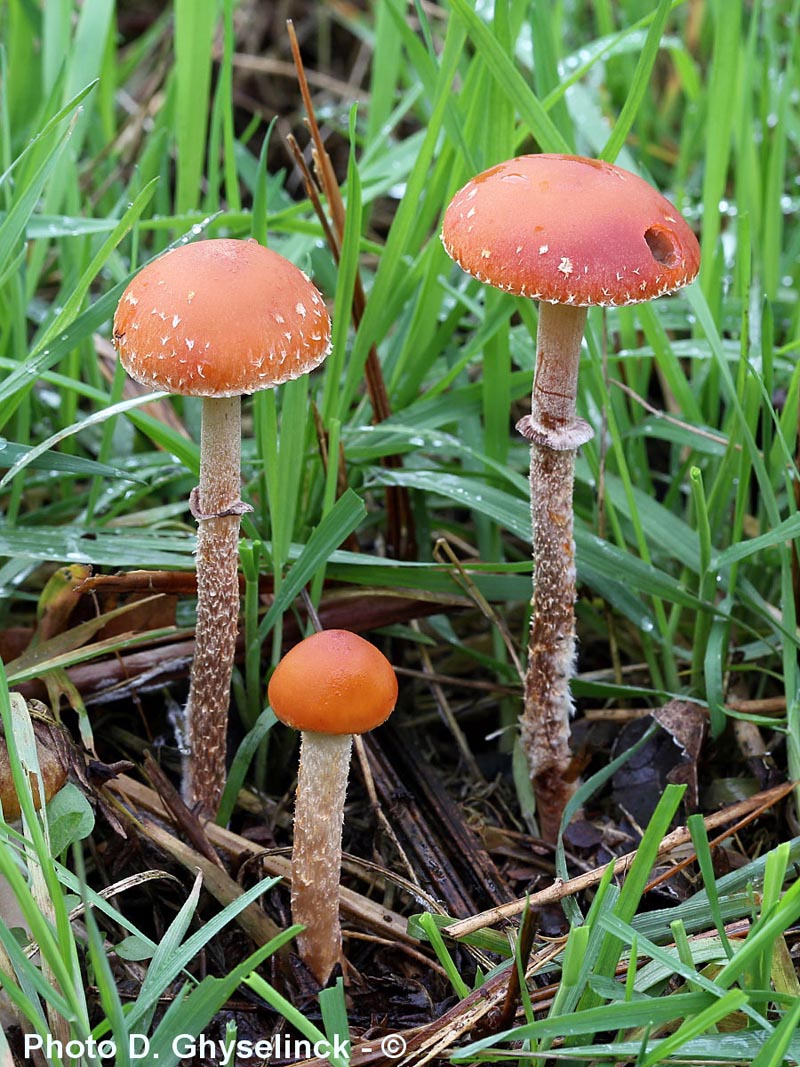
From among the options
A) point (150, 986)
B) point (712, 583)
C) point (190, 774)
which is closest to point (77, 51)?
point (190, 774)

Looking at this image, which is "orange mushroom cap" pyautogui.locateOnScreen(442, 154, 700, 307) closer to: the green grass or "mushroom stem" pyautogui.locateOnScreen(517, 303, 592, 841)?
"mushroom stem" pyautogui.locateOnScreen(517, 303, 592, 841)

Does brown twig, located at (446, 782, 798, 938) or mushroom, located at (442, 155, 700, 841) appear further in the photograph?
brown twig, located at (446, 782, 798, 938)

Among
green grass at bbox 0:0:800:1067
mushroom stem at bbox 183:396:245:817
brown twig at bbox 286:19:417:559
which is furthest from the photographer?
brown twig at bbox 286:19:417:559

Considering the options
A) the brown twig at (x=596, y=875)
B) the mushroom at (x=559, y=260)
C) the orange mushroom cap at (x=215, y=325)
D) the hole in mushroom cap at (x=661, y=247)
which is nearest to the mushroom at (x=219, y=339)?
the orange mushroom cap at (x=215, y=325)

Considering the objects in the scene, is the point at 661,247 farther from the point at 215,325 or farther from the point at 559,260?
the point at 215,325

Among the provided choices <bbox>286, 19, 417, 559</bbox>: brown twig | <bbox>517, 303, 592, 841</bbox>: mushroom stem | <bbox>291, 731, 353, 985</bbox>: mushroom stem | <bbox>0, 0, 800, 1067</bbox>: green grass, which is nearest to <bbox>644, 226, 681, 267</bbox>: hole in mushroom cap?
<bbox>517, 303, 592, 841</bbox>: mushroom stem

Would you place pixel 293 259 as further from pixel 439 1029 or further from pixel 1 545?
pixel 439 1029

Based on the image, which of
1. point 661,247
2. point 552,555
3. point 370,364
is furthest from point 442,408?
point 661,247
